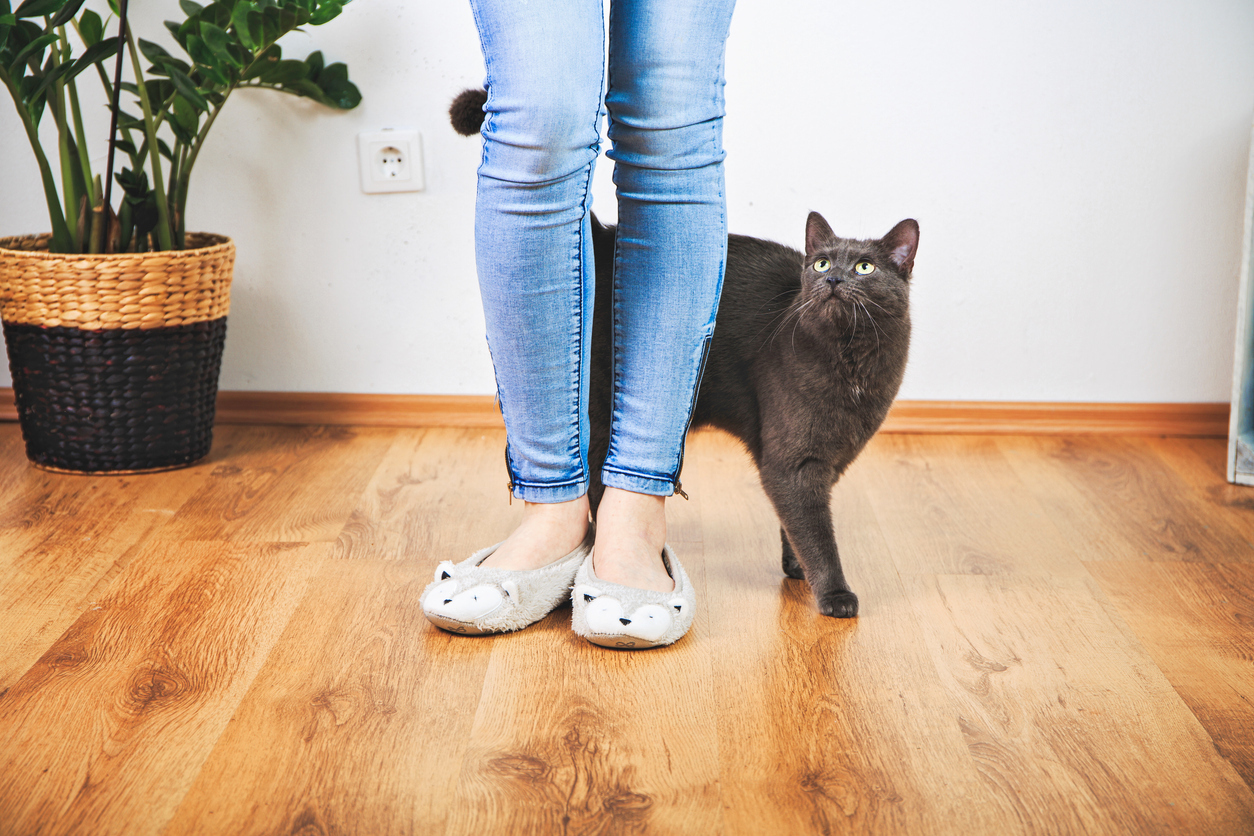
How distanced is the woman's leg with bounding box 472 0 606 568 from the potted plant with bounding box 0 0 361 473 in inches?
30.1

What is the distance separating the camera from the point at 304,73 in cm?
163

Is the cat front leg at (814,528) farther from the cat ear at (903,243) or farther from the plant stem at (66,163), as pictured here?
the plant stem at (66,163)

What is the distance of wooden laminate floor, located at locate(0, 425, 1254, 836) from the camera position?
31.1 inches

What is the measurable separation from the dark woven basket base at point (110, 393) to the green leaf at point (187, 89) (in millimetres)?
342

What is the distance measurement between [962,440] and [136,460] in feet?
4.68

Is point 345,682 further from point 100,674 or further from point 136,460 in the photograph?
point 136,460

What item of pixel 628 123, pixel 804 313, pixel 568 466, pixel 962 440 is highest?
pixel 628 123

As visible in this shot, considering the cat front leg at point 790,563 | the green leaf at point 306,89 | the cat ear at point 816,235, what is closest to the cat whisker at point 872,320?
the cat ear at point 816,235

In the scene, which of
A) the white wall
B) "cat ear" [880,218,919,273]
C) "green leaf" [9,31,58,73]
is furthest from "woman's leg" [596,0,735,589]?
"green leaf" [9,31,58,73]

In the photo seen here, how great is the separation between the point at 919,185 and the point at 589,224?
0.96m

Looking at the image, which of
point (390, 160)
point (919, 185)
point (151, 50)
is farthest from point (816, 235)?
point (151, 50)

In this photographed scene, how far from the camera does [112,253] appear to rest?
60.5 inches

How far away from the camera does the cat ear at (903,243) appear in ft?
3.78

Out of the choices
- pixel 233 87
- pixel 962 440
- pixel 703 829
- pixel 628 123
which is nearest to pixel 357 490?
pixel 233 87
